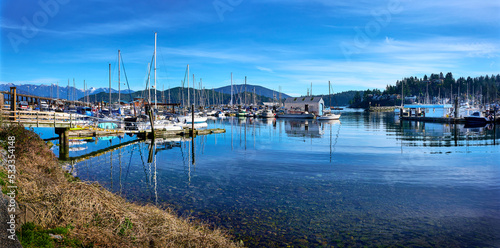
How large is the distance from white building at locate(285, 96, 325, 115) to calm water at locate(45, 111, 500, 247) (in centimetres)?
7807

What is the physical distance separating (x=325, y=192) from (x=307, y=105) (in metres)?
95.1

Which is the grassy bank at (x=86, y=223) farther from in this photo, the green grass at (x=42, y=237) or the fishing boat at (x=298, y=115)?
the fishing boat at (x=298, y=115)

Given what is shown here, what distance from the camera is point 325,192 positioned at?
16.1 meters

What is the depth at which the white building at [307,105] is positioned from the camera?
352ft

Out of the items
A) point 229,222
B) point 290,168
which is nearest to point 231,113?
point 290,168

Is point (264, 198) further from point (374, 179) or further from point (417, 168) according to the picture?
point (417, 168)

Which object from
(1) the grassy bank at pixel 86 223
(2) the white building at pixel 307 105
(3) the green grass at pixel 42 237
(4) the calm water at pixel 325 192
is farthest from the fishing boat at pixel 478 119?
(3) the green grass at pixel 42 237

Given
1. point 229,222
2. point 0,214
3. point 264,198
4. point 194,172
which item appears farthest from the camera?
point 194,172

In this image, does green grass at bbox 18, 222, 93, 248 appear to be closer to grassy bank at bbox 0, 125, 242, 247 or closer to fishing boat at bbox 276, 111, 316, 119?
grassy bank at bbox 0, 125, 242, 247

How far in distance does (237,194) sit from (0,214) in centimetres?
1035

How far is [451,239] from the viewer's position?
34.9 ft

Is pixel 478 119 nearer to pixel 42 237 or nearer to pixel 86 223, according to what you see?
pixel 86 223

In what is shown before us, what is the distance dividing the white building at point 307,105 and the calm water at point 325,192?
3074 inches

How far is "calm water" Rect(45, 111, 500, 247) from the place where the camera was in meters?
11.2
